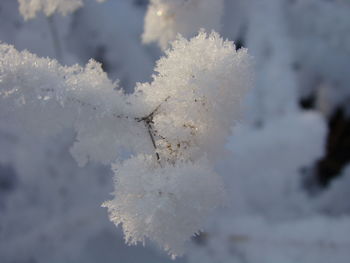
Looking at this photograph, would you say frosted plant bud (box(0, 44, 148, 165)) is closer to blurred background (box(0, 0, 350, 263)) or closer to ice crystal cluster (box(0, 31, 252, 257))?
ice crystal cluster (box(0, 31, 252, 257))

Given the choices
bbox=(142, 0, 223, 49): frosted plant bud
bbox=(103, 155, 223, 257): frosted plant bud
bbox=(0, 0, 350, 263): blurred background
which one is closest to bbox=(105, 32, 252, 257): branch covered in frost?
bbox=(103, 155, 223, 257): frosted plant bud

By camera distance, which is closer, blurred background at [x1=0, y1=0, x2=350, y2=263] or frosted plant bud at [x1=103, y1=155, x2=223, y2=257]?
frosted plant bud at [x1=103, y1=155, x2=223, y2=257]

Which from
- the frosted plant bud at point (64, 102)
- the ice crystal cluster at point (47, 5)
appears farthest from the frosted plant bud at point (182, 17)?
the frosted plant bud at point (64, 102)

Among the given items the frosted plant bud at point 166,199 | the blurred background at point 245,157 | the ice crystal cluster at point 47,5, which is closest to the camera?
the frosted plant bud at point 166,199

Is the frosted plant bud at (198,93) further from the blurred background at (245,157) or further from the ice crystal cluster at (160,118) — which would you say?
the blurred background at (245,157)

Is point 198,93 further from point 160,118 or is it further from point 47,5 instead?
point 47,5

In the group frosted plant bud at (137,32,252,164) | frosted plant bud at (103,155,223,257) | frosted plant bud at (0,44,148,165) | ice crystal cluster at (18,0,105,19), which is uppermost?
ice crystal cluster at (18,0,105,19)

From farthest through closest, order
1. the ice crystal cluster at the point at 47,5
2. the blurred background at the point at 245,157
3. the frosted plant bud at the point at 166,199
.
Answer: the blurred background at the point at 245,157 → the ice crystal cluster at the point at 47,5 → the frosted plant bud at the point at 166,199
